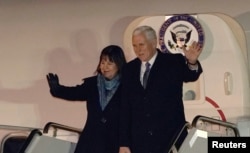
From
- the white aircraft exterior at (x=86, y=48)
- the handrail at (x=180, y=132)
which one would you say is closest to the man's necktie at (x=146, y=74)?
the white aircraft exterior at (x=86, y=48)

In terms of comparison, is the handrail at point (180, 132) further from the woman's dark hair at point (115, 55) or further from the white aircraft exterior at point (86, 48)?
the woman's dark hair at point (115, 55)

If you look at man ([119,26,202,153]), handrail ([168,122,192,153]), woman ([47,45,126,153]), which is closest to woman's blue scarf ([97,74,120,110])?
woman ([47,45,126,153])

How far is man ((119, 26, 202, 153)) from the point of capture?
411 centimetres

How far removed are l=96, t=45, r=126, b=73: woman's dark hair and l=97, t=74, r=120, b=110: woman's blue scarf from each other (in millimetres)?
85

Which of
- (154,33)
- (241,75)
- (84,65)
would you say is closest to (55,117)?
(84,65)

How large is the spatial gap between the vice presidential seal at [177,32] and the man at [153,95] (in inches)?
2.1

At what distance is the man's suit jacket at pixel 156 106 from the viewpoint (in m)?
4.11

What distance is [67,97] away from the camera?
457 centimetres

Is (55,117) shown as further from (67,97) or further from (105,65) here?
(105,65)

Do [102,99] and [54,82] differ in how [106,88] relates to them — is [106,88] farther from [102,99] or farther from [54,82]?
[54,82]

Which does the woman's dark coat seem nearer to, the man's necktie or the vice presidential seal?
the man's necktie

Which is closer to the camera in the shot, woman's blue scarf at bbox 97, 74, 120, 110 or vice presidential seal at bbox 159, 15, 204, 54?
vice presidential seal at bbox 159, 15, 204, 54

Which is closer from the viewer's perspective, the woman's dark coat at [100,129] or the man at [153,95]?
the man at [153,95]

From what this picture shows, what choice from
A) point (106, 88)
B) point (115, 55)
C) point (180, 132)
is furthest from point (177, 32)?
point (180, 132)
